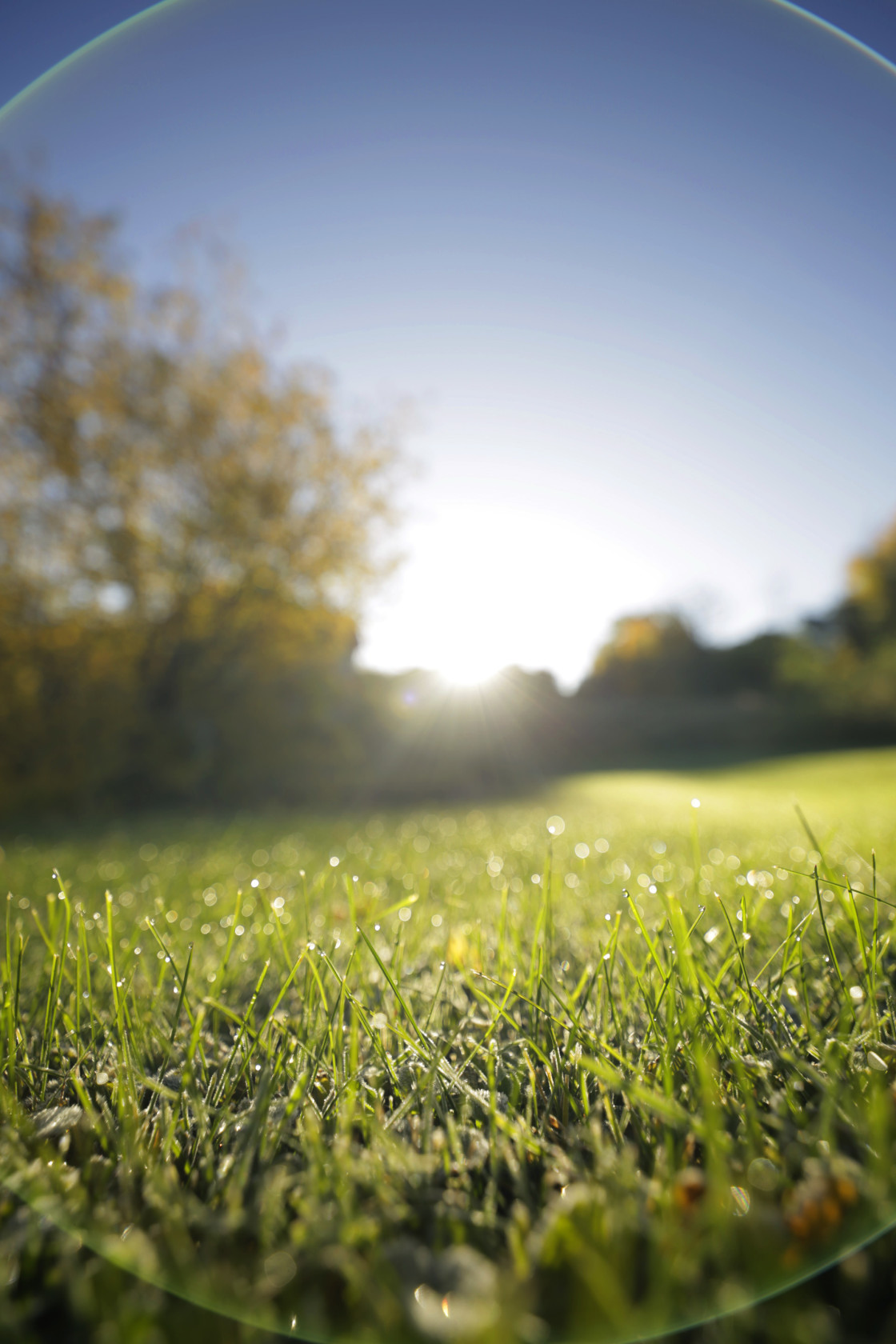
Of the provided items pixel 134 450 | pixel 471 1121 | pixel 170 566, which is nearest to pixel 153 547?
pixel 170 566

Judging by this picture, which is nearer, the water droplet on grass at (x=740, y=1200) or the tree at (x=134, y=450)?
the water droplet on grass at (x=740, y=1200)

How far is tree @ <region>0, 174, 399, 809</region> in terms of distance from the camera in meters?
7.24

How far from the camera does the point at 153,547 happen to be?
8.15 metres

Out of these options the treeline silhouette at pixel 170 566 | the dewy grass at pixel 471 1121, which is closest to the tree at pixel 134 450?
the treeline silhouette at pixel 170 566

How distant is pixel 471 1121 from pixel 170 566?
8.88 m

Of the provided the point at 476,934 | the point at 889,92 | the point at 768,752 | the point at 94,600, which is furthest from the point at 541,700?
the point at 476,934

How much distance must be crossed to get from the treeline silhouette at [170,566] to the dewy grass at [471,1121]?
276 inches

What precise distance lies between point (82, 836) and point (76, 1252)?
5.32m

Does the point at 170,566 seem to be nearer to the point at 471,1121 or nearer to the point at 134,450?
the point at 134,450

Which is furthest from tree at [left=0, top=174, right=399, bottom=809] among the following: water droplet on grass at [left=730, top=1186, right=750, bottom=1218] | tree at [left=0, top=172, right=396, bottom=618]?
water droplet on grass at [left=730, top=1186, right=750, bottom=1218]

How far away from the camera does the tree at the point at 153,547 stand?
23.7 ft

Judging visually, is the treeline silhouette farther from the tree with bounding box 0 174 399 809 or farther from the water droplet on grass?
the water droplet on grass

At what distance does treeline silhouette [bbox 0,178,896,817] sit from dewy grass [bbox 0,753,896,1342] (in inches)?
276

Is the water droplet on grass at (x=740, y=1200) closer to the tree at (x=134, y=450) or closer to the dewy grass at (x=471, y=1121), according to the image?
the dewy grass at (x=471, y=1121)
